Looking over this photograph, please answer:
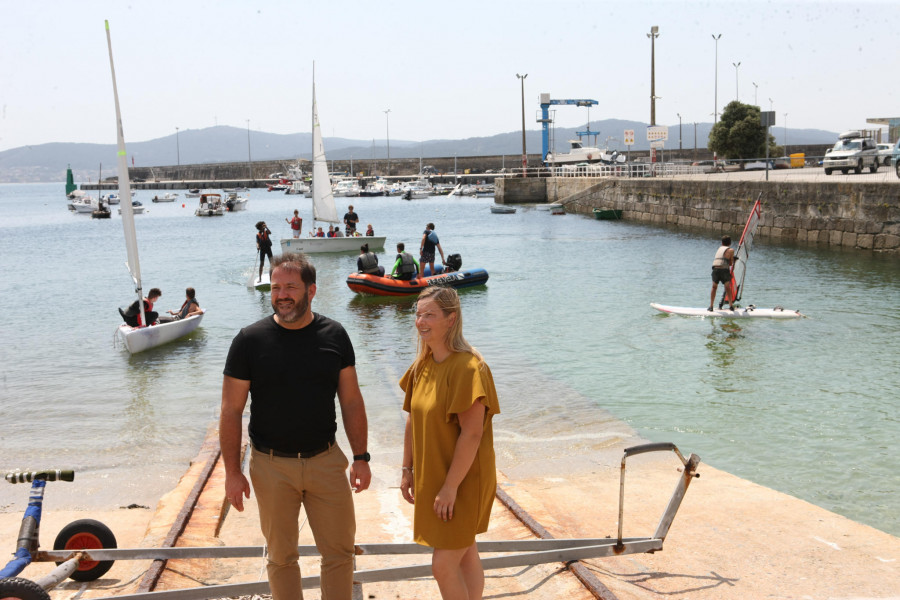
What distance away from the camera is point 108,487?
8.12 metres

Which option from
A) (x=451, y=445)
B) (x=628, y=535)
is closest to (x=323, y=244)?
(x=628, y=535)

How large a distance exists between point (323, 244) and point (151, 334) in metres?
17.1

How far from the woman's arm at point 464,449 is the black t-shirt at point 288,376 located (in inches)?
24.7

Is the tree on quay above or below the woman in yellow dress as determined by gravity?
above

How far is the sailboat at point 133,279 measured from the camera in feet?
46.2

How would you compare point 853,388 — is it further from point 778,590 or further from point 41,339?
point 41,339

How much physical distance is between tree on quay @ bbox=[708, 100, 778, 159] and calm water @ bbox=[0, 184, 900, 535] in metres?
40.8

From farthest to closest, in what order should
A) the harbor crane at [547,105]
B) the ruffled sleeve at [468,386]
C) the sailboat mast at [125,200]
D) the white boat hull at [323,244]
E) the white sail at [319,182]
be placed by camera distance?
the harbor crane at [547,105]
the white sail at [319,182]
the white boat hull at [323,244]
the sailboat mast at [125,200]
the ruffled sleeve at [468,386]

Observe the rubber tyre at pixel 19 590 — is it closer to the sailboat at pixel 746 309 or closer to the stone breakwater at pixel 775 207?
the sailboat at pixel 746 309

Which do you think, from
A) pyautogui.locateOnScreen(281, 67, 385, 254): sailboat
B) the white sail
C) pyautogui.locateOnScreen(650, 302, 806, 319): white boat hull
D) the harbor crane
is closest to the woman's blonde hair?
pyautogui.locateOnScreen(650, 302, 806, 319): white boat hull

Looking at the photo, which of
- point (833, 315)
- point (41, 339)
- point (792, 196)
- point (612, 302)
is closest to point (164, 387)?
point (41, 339)

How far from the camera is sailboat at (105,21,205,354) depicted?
1409 centimetres

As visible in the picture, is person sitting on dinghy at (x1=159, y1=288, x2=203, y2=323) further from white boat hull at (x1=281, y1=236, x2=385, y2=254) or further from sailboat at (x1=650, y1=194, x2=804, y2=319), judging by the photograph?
white boat hull at (x1=281, y1=236, x2=385, y2=254)

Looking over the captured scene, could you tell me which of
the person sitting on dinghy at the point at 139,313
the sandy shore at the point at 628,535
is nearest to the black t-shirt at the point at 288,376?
the sandy shore at the point at 628,535
